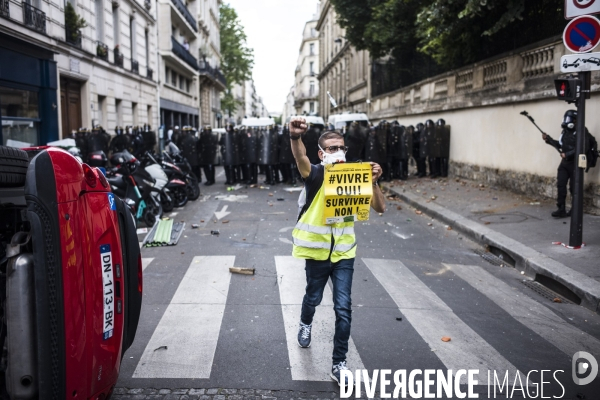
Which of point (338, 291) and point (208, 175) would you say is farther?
point (208, 175)

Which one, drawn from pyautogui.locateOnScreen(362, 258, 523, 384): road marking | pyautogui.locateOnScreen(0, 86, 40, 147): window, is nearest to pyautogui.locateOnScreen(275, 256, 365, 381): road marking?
pyautogui.locateOnScreen(362, 258, 523, 384): road marking

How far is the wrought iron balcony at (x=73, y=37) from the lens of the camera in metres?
18.6

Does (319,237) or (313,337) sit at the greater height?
(319,237)

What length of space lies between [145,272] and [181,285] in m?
0.90

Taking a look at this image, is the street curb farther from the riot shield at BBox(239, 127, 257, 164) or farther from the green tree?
the green tree

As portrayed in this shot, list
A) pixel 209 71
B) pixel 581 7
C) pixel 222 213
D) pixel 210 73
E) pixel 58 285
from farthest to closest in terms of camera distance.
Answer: pixel 210 73 → pixel 209 71 → pixel 222 213 → pixel 581 7 → pixel 58 285

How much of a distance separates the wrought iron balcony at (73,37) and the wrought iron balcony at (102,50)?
224cm

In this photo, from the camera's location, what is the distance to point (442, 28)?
47.8ft

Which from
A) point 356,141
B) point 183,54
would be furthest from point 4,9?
point 183,54

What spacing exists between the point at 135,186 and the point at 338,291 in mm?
7095

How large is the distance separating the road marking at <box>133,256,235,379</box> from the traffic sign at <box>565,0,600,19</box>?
19.6 feet

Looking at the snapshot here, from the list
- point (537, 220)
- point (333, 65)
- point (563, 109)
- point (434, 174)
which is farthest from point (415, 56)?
point (333, 65)

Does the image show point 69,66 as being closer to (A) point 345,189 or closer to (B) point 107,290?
(A) point 345,189

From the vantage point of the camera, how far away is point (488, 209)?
39.6ft
